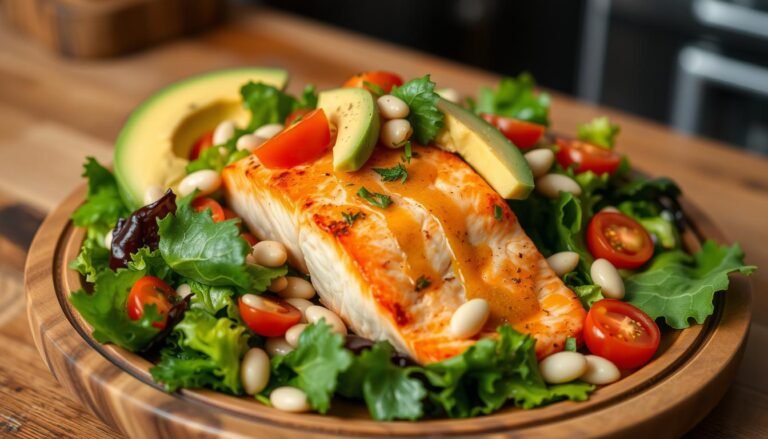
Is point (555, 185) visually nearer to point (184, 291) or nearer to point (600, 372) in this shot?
point (600, 372)

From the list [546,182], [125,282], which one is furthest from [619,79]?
[125,282]

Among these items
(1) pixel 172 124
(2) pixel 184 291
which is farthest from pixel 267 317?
(1) pixel 172 124

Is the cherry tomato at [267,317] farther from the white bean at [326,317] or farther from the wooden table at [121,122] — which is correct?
the wooden table at [121,122]

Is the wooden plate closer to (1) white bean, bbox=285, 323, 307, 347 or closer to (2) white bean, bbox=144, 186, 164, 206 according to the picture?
(1) white bean, bbox=285, 323, 307, 347

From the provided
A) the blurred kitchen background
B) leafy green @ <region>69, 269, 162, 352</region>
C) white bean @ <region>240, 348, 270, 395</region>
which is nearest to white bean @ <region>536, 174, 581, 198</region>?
white bean @ <region>240, 348, 270, 395</region>

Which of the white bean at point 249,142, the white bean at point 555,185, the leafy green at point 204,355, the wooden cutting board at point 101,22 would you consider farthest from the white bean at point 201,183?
the wooden cutting board at point 101,22

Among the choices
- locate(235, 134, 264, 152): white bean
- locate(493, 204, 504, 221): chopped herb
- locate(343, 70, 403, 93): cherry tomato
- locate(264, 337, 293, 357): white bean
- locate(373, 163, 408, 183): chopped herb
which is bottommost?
locate(264, 337, 293, 357): white bean
